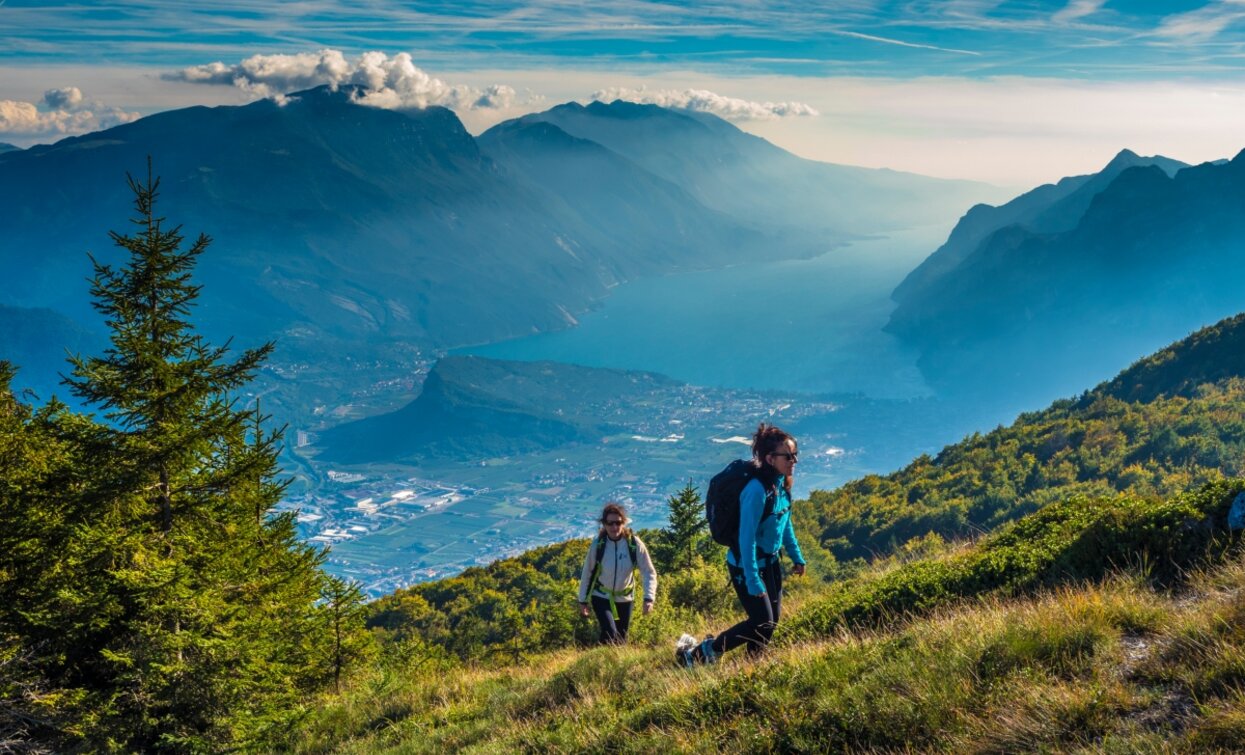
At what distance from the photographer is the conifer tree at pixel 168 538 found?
27.9 feet

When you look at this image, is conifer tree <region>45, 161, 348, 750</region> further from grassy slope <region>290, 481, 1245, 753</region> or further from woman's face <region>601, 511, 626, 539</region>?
woman's face <region>601, 511, 626, 539</region>

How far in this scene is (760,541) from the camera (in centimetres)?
723

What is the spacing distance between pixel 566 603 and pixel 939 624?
12067mm

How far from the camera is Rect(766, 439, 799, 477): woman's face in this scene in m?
7.04

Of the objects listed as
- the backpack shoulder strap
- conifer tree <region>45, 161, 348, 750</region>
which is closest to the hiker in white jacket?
the backpack shoulder strap

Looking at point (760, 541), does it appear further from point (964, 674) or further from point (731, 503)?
point (964, 674)

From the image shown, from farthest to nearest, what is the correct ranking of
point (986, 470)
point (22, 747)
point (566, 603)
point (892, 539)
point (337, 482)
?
point (337, 482)
point (986, 470)
point (892, 539)
point (566, 603)
point (22, 747)

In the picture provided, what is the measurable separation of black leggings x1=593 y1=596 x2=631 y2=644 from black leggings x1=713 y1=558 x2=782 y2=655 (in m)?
2.84

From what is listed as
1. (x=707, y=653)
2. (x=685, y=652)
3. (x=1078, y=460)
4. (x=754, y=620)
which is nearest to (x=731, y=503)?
(x=754, y=620)

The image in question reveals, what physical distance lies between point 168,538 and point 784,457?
732 centimetres

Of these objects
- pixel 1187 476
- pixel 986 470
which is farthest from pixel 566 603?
pixel 986 470

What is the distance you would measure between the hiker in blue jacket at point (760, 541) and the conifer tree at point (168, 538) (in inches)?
218

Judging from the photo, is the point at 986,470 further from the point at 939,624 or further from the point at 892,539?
the point at 939,624

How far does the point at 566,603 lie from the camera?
17.1m
